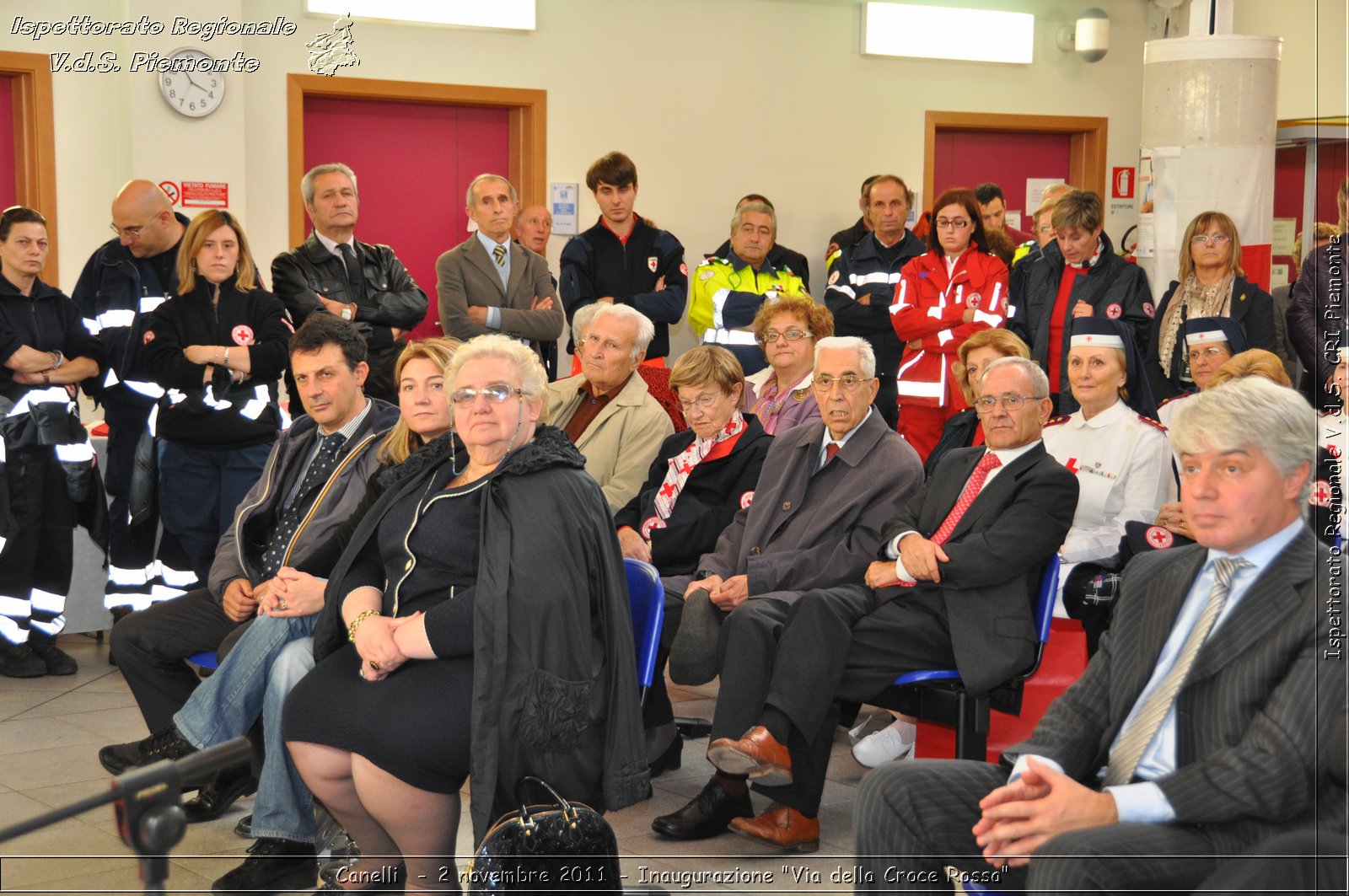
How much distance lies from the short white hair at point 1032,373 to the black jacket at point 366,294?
107 inches

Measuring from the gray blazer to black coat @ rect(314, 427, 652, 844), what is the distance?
87 centimetres

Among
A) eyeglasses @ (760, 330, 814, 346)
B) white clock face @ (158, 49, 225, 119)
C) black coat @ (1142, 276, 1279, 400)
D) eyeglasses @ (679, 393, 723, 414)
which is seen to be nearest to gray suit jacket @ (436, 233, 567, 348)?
eyeglasses @ (760, 330, 814, 346)

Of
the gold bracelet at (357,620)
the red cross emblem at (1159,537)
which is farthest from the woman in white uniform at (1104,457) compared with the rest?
the gold bracelet at (357,620)

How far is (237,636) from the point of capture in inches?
138

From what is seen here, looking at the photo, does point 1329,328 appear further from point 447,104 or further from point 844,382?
point 447,104

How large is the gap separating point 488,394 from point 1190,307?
3.32 meters

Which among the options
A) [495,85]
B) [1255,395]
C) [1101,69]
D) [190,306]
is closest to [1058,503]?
[1255,395]

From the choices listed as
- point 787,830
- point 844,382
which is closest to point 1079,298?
point 844,382

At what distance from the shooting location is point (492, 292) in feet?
20.4

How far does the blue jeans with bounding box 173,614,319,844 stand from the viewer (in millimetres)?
3113

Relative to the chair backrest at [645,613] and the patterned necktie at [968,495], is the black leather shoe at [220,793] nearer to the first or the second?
the chair backrest at [645,613]

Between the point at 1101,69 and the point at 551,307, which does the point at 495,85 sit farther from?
the point at 1101,69

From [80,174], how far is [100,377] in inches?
91.5

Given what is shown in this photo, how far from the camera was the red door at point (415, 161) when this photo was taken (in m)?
7.84
